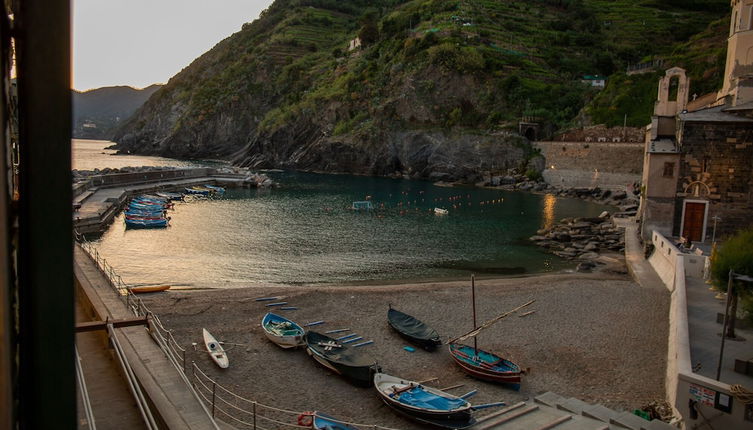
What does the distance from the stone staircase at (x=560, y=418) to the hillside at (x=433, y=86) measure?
6567 cm

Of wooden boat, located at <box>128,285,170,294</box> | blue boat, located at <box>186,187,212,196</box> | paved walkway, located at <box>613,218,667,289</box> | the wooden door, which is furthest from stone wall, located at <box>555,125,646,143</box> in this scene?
wooden boat, located at <box>128,285,170,294</box>

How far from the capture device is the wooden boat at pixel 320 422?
42.8 feet

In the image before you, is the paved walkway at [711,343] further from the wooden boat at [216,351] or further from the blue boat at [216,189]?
the blue boat at [216,189]

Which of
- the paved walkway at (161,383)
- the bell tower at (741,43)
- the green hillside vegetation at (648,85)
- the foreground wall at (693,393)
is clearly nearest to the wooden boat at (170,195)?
the paved walkway at (161,383)

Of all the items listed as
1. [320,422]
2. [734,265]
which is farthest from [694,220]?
[320,422]

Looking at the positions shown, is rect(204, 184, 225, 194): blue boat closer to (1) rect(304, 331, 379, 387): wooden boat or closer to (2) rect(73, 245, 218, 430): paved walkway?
(1) rect(304, 331, 379, 387): wooden boat

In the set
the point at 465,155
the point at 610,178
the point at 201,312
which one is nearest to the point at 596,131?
the point at 610,178

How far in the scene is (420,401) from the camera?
14.3 meters

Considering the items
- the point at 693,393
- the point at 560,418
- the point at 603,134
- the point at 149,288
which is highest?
the point at 603,134

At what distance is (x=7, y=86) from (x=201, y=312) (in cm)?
2123

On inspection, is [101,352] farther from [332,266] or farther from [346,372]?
[332,266]

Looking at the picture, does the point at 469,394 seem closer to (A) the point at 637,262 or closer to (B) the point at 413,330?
(B) the point at 413,330

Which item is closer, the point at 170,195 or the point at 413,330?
the point at 413,330

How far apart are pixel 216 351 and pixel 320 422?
5.85 meters
